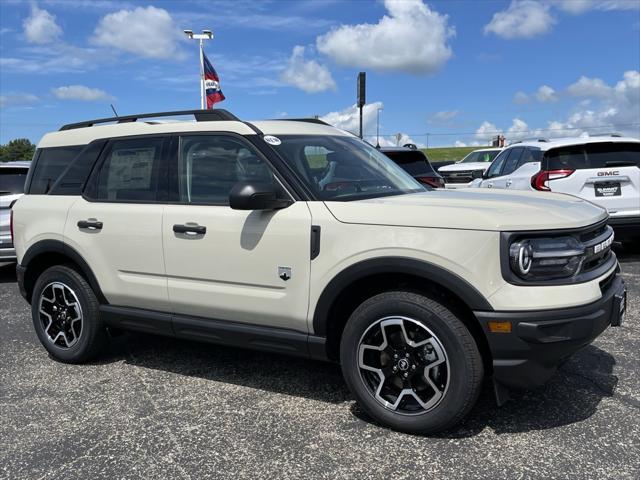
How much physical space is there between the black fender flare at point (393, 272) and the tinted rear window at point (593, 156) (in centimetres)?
505

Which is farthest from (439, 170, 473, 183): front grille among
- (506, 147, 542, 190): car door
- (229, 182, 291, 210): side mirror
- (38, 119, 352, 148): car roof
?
(229, 182, 291, 210): side mirror

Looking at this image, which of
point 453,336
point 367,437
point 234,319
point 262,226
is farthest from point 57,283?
point 453,336

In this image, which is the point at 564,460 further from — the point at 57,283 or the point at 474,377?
the point at 57,283

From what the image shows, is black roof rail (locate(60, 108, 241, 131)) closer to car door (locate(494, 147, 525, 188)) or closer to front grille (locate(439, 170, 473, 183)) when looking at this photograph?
car door (locate(494, 147, 525, 188))

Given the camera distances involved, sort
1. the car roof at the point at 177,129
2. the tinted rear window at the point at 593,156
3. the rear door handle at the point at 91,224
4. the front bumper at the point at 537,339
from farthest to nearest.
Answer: the tinted rear window at the point at 593,156, the rear door handle at the point at 91,224, the car roof at the point at 177,129, the front bumper at the point at 537,339

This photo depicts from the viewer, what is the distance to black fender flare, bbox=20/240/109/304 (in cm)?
431

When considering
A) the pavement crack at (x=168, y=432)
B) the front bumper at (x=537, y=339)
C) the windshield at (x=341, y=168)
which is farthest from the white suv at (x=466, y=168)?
the front bumper at (x=537, y=339)

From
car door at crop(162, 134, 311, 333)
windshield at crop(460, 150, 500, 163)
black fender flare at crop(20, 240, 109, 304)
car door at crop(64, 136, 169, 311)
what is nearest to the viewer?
car door at crop(162, 134, 311, 333)

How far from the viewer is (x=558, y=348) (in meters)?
2.89

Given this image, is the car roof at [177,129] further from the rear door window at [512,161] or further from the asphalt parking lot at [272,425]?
the rear door window at [512,161]

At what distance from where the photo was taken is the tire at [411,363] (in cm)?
300

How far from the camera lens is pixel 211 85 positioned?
733 inches

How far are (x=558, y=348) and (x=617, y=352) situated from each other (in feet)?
6.35

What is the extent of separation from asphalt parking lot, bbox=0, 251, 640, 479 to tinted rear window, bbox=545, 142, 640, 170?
10.7 ft
